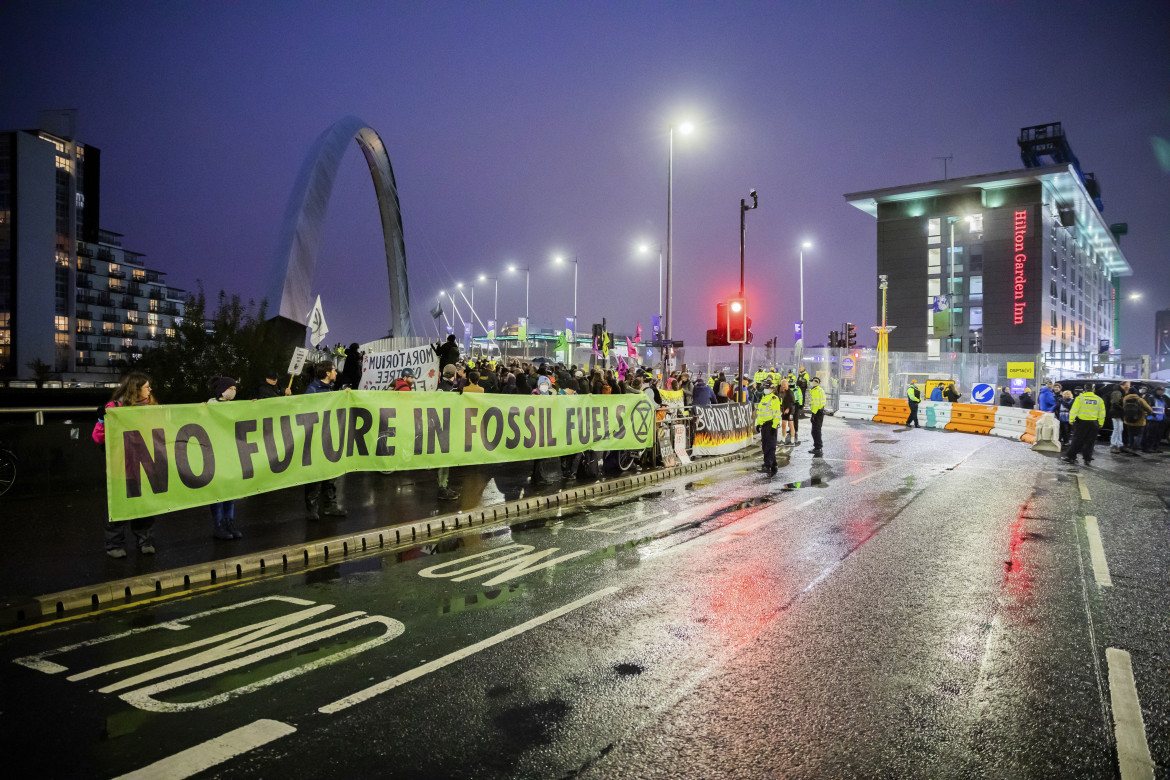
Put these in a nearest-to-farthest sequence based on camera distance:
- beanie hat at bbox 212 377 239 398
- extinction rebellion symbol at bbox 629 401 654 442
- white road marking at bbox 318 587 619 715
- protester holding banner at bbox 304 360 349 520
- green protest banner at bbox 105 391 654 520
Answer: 1. white road marking at bbox 318 587 619 715
2. green protest banner at bbox 105 391 654 520
3. beanie hat at bbox 212 377 239 398
4. protester holding banner at bbox 304 360 349 520
5. extinction rebellion symbol at bbox 629 401 654 442

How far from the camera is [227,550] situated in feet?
26.3

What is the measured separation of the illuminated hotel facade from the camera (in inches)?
3113

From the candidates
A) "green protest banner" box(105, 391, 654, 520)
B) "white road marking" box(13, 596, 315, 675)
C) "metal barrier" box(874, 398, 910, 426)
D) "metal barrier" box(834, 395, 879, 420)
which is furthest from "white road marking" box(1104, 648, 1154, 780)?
"metal barrier" box(834, 395, 879, 420)

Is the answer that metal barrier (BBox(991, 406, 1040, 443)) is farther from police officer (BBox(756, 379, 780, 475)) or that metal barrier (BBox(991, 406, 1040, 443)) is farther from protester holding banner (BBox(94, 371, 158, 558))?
protester holding banner (BBox(94, 371, 158, 558))

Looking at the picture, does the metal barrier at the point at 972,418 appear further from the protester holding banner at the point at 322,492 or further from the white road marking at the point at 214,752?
the white road marking at the point at 214,752

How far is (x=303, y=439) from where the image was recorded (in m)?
9.47

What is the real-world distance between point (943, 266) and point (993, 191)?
30.4ft

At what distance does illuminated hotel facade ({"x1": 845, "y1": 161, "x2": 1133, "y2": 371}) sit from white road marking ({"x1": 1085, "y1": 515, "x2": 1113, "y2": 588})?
219 feet

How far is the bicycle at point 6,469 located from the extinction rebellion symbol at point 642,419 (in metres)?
10.3

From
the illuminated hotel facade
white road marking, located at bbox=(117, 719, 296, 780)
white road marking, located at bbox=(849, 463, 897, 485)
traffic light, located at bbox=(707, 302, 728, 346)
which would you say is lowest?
white road marking, located at bbox=(849, 463, 897, 485)

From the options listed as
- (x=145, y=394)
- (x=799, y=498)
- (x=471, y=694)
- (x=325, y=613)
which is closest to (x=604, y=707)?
(x=471, y=694)

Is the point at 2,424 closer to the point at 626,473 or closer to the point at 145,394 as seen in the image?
the point at 145,394

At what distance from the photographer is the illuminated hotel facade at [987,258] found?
259 ft

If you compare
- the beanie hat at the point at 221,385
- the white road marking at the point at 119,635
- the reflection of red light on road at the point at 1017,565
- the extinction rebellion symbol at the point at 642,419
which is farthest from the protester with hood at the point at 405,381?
the reflection of red light on road at the point at 1017,565
